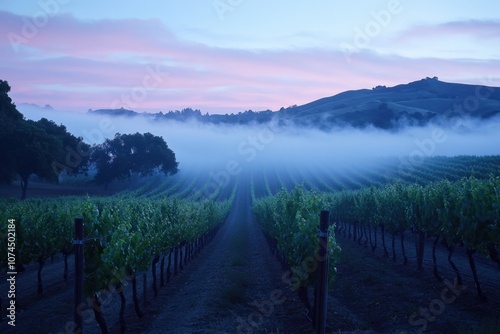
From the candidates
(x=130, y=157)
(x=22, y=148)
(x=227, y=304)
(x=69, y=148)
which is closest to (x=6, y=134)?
(x=22, y=148)

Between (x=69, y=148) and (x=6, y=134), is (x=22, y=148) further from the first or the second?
(x=69, y=148)

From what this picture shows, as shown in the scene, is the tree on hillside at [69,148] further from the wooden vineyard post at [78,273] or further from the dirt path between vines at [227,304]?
the wooden vineyard post at [78,273]

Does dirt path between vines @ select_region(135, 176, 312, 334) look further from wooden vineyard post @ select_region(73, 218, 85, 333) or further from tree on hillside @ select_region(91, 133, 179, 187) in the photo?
tree on hillside @ select_region(91, 133, 179, 187)

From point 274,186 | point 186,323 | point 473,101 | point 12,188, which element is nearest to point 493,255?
point 186,323

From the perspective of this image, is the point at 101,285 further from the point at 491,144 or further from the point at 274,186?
the point at 491,144

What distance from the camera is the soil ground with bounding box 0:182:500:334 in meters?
13.8

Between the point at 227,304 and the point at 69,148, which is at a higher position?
the point at 69,148

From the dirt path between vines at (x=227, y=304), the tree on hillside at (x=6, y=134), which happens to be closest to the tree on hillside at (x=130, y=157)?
the tree on hillside at (x=6, y=134)

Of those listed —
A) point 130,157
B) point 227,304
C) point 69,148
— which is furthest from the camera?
point 130,157

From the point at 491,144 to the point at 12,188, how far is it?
355ft

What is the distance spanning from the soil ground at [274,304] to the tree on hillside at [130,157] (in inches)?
2330

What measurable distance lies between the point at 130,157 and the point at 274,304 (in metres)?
74.7

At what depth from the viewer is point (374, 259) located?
2775cm

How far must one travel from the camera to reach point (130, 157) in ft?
290
